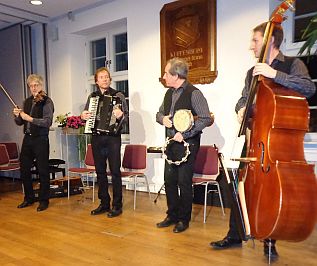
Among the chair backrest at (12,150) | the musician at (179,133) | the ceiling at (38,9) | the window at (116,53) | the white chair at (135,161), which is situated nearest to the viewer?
the musician at (179,133)

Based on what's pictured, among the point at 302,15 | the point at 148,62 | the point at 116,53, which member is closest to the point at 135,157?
the point at 148,62

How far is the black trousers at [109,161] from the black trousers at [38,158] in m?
0.64

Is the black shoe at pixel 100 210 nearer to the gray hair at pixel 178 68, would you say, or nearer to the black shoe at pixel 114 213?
the black shoe at pixel 114 213

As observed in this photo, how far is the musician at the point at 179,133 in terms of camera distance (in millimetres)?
2756

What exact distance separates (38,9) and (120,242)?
13.1ft

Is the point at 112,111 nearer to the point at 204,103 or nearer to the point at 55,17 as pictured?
the point at 204,103

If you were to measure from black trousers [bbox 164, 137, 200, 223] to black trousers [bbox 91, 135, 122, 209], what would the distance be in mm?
619

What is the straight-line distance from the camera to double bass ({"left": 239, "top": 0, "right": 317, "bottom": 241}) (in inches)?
63.9

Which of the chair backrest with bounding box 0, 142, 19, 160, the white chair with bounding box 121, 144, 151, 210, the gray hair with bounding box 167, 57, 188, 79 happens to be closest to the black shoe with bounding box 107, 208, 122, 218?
the white chair with bounding box 121, 144, 151, 210

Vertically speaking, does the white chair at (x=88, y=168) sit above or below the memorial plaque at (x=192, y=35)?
below

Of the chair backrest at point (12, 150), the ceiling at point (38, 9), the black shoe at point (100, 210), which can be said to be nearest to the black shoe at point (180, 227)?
the black shoe at point (100, 210)

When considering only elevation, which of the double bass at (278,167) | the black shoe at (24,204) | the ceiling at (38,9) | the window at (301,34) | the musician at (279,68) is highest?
the ceiling at (38,9)

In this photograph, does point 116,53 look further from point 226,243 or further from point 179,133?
point 226,243

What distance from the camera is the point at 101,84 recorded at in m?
3.33
